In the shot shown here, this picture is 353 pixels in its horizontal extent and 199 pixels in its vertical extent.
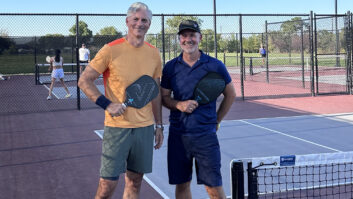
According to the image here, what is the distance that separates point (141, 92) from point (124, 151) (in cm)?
50

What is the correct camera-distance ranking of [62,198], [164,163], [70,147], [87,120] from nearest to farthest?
[62,198], [164,163], [70,147], [87,120]

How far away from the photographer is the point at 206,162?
3809mm

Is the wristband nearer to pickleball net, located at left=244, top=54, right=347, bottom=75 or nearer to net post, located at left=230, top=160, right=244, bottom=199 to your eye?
net post, located at left=230, top=160, right=244, bottom=199

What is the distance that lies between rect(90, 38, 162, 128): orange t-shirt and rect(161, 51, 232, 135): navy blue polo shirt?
0.91ft

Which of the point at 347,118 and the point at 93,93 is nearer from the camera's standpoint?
the point at 93,93

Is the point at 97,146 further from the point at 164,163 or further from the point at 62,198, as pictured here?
the point at 62,198

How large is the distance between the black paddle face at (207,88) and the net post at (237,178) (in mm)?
577

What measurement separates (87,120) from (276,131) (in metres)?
4.60

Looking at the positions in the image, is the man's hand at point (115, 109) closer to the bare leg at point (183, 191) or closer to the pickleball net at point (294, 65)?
the bare leg at point (183, 191)

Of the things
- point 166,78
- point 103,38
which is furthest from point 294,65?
point 166,78

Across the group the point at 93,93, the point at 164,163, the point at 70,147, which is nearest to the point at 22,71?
the point at 70,147

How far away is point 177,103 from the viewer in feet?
12.8

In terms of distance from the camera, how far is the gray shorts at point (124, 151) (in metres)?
3.68

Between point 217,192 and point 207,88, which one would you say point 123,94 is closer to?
point 207,88
